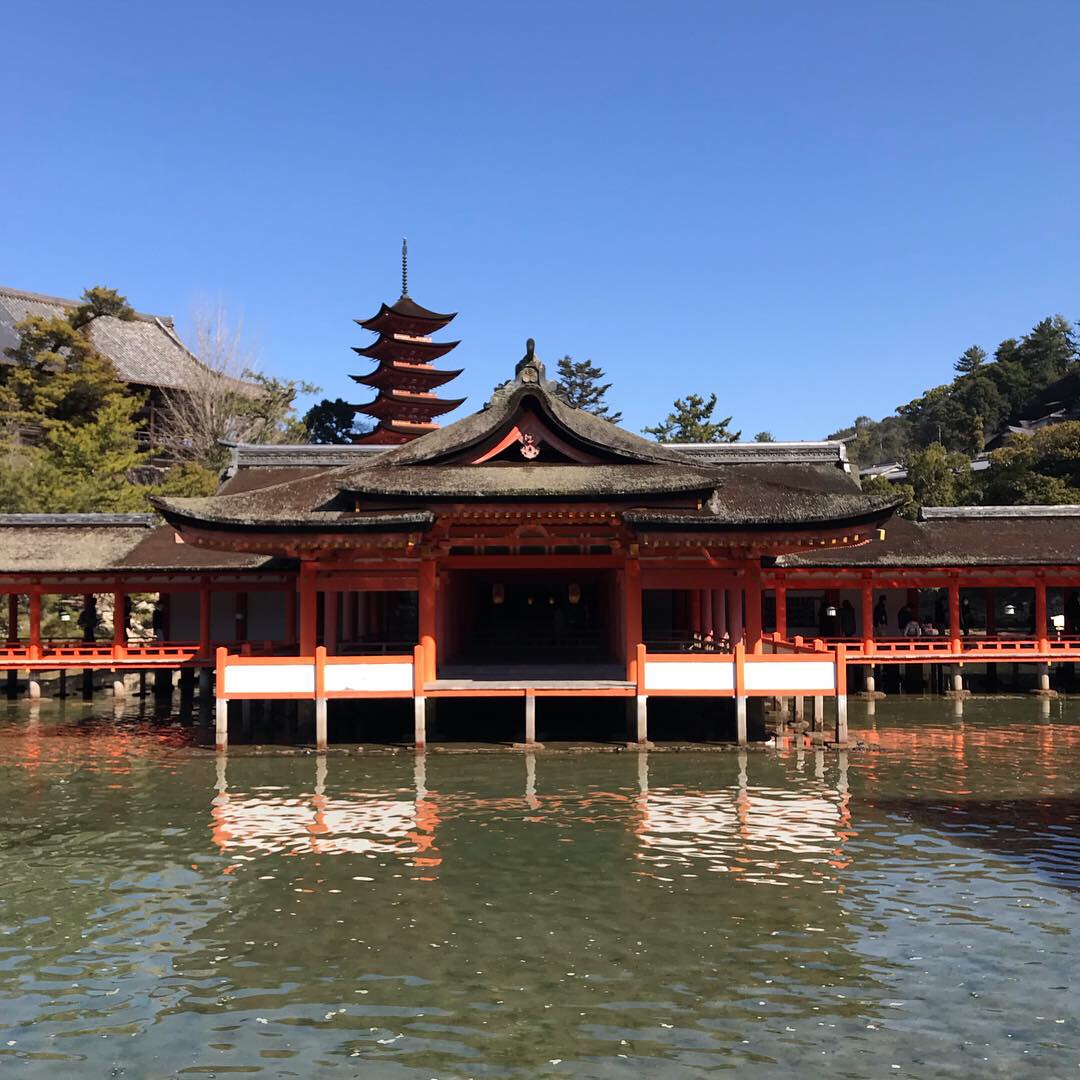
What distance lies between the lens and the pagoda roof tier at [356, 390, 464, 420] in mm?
62013

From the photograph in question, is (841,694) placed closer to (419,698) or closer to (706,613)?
(419,698)

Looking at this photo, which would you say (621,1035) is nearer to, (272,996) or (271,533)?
(272,996)

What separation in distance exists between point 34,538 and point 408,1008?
27.7 meters

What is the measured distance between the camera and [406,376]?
2453 inches

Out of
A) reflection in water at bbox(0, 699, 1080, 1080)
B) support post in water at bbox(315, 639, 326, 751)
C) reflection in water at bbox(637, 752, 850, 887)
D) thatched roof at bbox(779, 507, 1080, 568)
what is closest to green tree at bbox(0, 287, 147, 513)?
reflection in water at bbox(0, 699, 1080, 1080)

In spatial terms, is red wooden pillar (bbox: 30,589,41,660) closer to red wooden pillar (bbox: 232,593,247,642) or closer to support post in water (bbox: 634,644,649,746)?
red wooden pillar (bbox: 232,593,247,642)

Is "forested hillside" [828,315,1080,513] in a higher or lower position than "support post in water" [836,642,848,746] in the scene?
higher

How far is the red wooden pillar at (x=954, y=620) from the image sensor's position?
32312mm

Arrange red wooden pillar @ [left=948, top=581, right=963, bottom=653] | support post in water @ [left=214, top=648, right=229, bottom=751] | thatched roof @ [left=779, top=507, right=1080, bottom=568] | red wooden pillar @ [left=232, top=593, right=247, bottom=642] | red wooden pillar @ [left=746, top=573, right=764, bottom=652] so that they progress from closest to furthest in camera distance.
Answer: support post in water @ [left=214, top=648, right=229, bottom=751] → red wooden pillar @ [left=746, top=573, right=764, bottom=652] → thatched roof @ [left=779, top=507, right=1080, bottom=568] → red wooden pillar @ [left=948, top=581, right=963, bottom=653] → red wooden pillar @ [left=232, top=593, right=247, bottom=642]

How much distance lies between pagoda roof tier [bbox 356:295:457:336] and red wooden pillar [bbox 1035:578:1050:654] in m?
38.9

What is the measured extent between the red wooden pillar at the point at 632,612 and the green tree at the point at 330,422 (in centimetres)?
5363

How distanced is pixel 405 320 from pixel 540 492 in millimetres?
41710

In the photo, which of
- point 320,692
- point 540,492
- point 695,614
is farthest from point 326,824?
point 695,614

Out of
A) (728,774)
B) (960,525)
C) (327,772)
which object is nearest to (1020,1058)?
(728,774)
